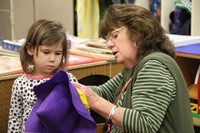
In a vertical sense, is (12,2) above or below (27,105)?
above

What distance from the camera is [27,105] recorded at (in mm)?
1769

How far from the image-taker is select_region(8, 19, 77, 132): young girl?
1.77m

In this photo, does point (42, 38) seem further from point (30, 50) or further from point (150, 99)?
point (150, 99)

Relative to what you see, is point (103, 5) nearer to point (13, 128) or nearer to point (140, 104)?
point (13, 128)

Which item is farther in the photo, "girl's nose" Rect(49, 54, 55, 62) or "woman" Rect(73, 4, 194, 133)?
"girl's nose" Rect(49, 54, 55, 62)

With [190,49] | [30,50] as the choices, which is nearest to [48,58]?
[30,50]

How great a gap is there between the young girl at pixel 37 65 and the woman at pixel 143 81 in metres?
0.38

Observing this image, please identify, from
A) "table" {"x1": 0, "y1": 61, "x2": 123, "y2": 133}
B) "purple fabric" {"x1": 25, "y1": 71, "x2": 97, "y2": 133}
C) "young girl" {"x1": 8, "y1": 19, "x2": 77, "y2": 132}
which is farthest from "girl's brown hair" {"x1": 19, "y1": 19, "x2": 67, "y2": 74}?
"purple fabric" {"x1": 25, "y1": 71, "x2": 97, "y2": 133}

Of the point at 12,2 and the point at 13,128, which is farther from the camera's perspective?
the point at 12,2

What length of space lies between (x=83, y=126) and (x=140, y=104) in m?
0.21

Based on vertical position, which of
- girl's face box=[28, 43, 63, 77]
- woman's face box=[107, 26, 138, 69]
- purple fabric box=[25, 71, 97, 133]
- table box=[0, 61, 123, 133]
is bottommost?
table box=[0, 61, 123, 133]

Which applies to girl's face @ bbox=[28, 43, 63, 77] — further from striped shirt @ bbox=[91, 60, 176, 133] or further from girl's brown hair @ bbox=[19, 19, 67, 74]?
striped shirt @ bbox=[91, 60, 176, 133]

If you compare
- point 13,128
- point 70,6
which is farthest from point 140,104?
point 70,6

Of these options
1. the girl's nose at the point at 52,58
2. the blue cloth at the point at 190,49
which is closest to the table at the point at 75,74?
the girl's nose at the point at 52,58
